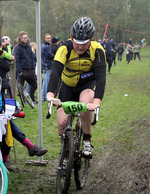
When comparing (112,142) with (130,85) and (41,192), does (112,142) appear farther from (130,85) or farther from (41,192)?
(130,85)

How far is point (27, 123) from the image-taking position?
8.55 metres

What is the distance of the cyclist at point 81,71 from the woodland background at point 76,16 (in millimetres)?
33768

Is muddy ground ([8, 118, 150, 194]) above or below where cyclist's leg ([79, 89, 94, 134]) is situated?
below

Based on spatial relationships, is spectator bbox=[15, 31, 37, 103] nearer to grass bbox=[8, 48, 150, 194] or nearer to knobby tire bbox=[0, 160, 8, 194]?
grass bbox=[8, 48, 150, 194]

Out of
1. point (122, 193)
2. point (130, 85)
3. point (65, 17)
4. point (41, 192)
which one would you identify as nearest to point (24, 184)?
point (41, 192)

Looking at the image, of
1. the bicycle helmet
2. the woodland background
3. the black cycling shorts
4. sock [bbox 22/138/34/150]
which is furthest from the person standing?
the woodland background

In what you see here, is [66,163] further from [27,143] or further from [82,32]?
[82,32]

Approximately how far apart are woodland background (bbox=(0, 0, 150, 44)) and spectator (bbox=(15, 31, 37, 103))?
2808cm

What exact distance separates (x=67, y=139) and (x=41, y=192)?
95 cm

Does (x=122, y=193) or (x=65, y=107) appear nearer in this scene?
(x=65, y=107)

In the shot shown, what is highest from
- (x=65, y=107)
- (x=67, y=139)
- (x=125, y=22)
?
(x=65, y=107)

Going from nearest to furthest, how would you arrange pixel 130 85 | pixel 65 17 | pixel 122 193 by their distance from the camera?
pixel 122 193 → pixel 130 85 → pixel 65 17

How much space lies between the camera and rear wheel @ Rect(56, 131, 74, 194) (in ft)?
12.4

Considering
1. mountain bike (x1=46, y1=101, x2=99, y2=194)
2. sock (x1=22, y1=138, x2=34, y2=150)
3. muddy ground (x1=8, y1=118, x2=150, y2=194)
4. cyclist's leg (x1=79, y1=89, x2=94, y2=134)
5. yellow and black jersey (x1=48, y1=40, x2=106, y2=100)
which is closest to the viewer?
mountain bike (x1=46, y1=101, x2=99, y2=194)
